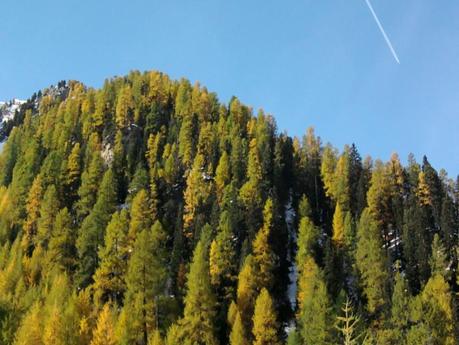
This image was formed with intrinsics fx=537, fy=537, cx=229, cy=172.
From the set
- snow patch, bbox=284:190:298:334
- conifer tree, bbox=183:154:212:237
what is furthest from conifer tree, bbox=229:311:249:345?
conifer tree, bbox=183:154:212:237

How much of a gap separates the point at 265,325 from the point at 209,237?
19.8 meters

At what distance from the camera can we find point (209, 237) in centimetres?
7050

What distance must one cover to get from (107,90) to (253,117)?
Result: 123ft

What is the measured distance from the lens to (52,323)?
4559 cm

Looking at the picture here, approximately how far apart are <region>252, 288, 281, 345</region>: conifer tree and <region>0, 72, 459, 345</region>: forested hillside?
15 centimetres

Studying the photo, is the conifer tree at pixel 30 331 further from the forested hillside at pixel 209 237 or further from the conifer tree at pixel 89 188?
the conifer tree at pixel 89 188

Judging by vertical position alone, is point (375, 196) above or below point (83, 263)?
above

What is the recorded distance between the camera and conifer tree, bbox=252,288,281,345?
5209 cm

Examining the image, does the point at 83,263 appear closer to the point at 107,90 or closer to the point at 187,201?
the point at 187,201

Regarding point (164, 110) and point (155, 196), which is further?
point (164, 110)

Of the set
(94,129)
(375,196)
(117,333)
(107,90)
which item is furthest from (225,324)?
(107,90)

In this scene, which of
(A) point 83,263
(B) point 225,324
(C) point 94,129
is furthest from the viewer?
(C) point 94,129

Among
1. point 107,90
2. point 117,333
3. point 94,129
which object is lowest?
point 117,333

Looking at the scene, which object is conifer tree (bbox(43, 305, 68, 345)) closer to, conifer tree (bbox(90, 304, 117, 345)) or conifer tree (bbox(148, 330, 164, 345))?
conifer tree (bbox(90, 304, 117, 345))
